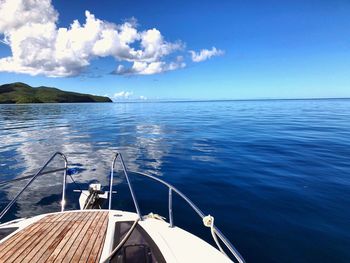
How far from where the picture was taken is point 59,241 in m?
4.68

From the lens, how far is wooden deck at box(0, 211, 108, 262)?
4.18m

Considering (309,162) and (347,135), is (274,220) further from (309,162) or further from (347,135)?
(347,135)

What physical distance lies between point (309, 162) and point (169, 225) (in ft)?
35.1

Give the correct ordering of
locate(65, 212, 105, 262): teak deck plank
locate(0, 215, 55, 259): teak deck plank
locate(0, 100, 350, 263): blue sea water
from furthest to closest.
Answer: locate(0, 100, 350, 263): blue sea water → locate(0, 215, 55, 259): teak deck plank → locate(65, 212, 105, 262): teak deck plank

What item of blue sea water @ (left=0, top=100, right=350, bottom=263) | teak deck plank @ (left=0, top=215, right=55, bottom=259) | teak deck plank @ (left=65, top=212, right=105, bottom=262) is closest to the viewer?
teak deck plank @ (left=65, top=212, right=105, bottom=262)

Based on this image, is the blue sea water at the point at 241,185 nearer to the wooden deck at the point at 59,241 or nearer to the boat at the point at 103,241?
the boat at the point at 103,241

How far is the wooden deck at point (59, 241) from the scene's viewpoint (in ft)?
13.7

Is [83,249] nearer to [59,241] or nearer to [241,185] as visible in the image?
[59,241]

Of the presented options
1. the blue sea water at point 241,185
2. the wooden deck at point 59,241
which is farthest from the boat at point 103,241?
the blue sea water at point 241,185

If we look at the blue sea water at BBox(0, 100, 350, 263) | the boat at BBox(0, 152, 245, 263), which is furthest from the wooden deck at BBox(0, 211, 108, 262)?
the blue sea water at BBox(0, 100, 350, 263)

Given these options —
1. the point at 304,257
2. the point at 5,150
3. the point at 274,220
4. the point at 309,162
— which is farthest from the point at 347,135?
the point at 5,150

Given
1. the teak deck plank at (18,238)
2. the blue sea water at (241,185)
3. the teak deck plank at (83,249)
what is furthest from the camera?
the blue sea water at (241,185)

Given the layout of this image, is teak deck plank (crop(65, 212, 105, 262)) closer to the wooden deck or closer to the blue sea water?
the wooden deck

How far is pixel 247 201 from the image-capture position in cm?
885
